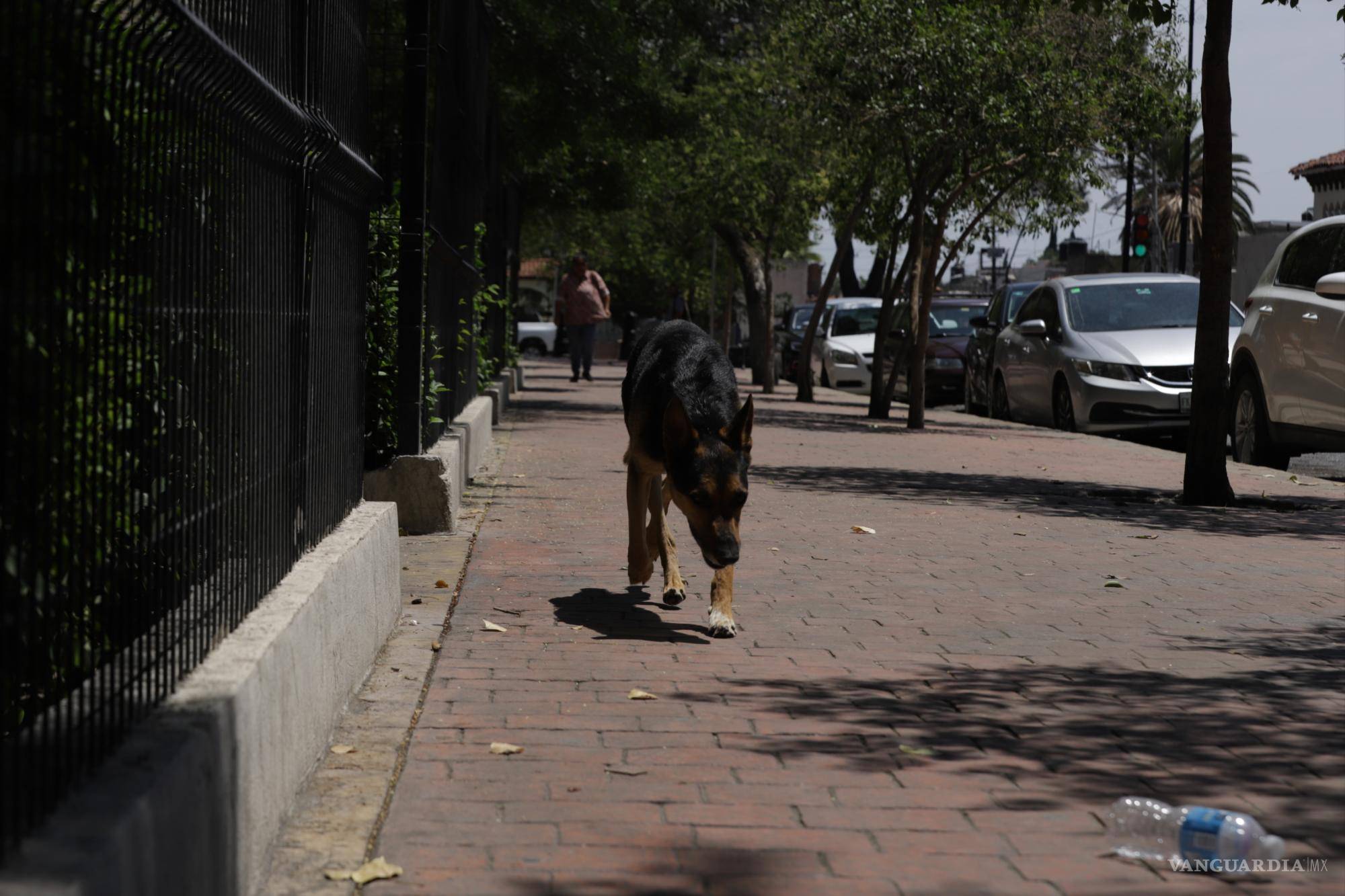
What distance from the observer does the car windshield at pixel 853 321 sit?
34531 mm

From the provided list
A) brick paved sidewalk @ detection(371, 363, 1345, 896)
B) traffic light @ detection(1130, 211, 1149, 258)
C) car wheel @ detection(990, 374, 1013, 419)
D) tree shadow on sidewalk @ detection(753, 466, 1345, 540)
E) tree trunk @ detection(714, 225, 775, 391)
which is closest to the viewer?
brick paved sidewalk @ detection(371, 363, 1345, 896)

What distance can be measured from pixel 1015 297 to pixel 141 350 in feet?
72.8

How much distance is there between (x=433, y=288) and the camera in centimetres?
1063

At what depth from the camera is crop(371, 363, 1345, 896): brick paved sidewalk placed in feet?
13.4

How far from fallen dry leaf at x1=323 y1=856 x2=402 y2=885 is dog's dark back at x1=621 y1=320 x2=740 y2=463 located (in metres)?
3.09

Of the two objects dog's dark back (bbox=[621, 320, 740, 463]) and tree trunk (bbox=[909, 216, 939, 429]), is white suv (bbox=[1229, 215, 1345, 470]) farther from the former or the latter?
dog's dark back (bbox=[621, 320, 740, 463])

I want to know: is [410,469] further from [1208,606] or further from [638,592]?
[1208,606]

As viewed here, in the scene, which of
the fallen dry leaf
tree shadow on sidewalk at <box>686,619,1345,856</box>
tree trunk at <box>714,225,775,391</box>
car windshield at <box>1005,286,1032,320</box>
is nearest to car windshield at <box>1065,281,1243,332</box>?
car windshield at <box>1005,286,1032,320</box>

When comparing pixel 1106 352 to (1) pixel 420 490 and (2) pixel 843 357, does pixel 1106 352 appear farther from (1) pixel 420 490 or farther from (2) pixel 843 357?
(2) pixel 843 357

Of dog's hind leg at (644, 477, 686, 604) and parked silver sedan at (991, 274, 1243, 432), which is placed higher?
parked silver sedan at (991, 274, 1243, 432)

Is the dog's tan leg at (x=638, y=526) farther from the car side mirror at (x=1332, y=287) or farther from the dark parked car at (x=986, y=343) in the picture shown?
the dark parked car at (x=986, y=343)

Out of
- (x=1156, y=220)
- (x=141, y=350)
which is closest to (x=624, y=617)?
(x=141, y=350)

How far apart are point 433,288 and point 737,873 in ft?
23.4

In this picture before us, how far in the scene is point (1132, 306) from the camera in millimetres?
19969
